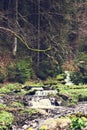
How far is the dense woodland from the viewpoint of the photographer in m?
38.5

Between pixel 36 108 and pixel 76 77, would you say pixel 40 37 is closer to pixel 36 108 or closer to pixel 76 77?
pixel 76 77

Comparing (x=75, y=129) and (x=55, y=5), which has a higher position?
(x=55, y=5)

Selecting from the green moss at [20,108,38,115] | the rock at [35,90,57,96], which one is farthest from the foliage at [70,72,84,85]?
the green moss at [20,108,38,115]

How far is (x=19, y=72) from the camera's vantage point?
1432 inches

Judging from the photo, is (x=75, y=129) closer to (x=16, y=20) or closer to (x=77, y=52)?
(x=16, y=20)

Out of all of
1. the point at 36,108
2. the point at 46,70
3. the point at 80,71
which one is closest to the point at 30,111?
the point at 36,108

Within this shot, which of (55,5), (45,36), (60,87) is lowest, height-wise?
(60,87)

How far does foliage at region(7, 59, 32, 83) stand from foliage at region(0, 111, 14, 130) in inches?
432

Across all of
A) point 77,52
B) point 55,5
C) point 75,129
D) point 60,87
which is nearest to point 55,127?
point 75,129

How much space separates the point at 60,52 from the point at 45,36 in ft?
6.10

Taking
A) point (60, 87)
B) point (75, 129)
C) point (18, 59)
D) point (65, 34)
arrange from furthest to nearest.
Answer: point (65, 34) → point (18, 59) → point (60, 87) → point (75, 129)

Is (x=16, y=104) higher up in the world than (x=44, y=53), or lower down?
lower down

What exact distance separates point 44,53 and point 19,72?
13.1 ft

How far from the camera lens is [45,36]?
41188 millimetres
